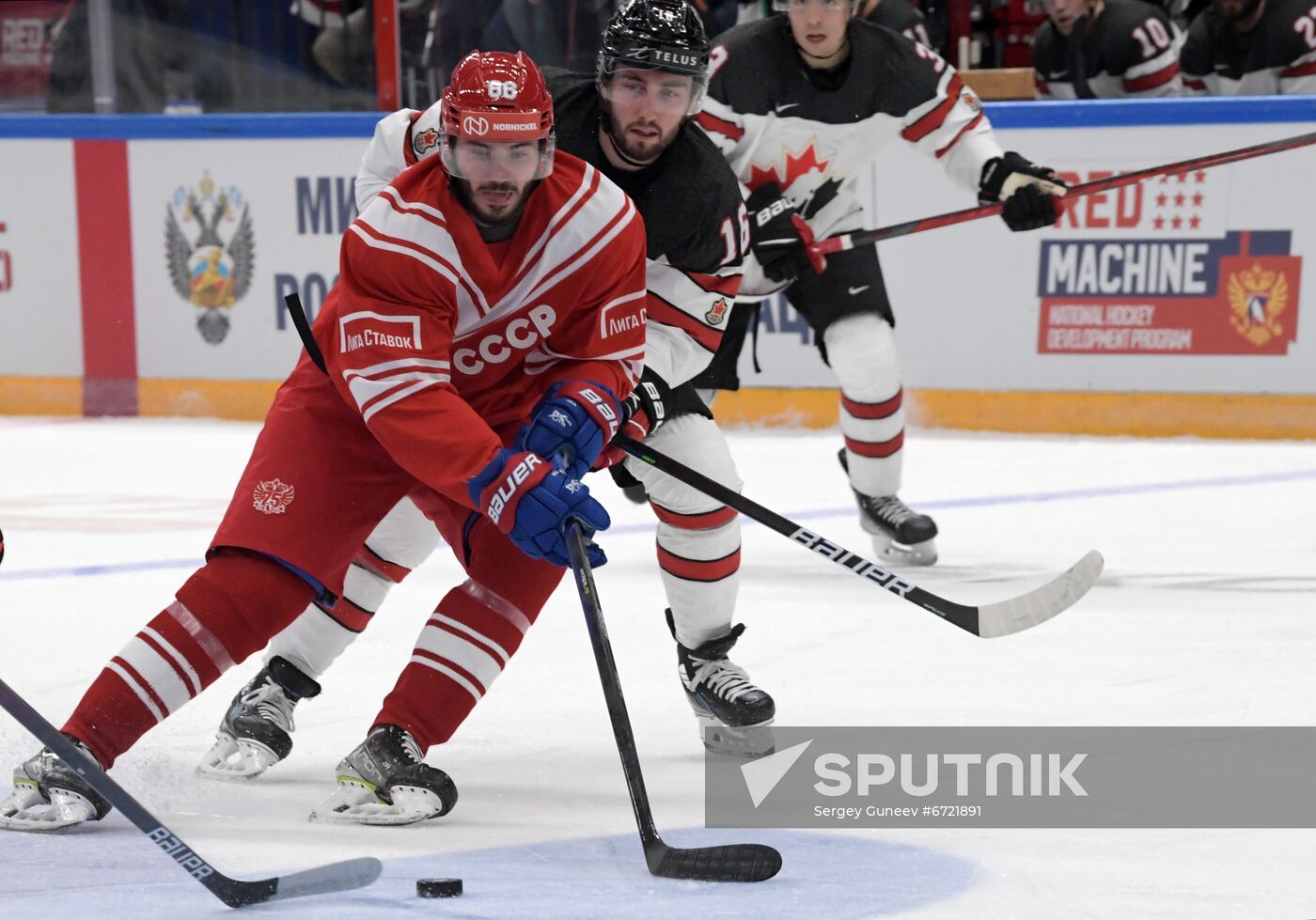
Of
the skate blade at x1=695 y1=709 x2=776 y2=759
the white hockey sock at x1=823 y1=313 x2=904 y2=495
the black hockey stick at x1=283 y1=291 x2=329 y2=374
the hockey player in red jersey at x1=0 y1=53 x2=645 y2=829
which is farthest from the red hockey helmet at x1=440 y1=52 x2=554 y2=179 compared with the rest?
the white hockey sock at x1=823 y1=313 x2=904 y2=495

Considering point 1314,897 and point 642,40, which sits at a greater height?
point 642,40

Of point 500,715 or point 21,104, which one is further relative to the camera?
point 21,104

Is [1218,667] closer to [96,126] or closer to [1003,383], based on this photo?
[1003,383]

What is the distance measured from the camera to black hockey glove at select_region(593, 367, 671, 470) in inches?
90.3

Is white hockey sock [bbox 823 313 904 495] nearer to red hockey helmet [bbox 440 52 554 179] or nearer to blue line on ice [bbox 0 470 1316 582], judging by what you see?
blue line on ice [bbox 0 470 1316 582]

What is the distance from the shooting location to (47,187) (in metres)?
5.56

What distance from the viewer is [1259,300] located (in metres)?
4.87

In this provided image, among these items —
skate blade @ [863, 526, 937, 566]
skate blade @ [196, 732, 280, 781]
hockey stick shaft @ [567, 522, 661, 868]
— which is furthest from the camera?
skate blade @ [863, 526, 937, 566]

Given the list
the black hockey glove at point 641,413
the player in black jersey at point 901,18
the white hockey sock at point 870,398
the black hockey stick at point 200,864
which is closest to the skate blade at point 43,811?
the black hockey stick at point 200,864

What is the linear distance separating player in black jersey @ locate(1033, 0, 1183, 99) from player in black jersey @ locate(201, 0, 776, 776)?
2.83 m

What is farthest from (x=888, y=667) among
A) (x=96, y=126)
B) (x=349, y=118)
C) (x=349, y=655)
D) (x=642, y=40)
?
(x=96, y=126)

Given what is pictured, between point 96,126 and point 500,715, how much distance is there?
143 inches

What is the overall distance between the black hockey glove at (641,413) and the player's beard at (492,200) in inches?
13.4

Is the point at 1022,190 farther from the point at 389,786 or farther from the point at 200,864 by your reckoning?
the point at 200,864
